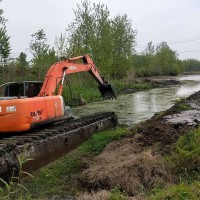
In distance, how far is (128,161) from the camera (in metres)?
6.98

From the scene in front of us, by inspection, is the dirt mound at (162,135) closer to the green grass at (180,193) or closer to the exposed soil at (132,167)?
the exposed soil at (132,167)

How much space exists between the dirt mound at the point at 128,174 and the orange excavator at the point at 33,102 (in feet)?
7.18

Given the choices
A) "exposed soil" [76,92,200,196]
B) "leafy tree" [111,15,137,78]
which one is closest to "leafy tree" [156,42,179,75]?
"leafy tree" [111,15,137,78]

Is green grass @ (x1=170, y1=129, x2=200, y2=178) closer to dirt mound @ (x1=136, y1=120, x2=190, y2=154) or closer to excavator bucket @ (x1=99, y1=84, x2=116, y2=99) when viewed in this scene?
dirt mound @ (x1=136, y1=120, x2=190, y2=154)

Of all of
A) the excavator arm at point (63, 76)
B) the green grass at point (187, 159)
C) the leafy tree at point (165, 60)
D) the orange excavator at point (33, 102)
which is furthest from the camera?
the leafy tree at point (165, 60)

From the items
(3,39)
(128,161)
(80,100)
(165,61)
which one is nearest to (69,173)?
(128,161)

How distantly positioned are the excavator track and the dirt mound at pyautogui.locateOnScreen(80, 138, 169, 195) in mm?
1344

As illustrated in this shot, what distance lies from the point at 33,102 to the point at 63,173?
6.51 ft

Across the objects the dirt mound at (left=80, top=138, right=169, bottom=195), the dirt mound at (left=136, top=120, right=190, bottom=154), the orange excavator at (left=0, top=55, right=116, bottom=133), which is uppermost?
the orange excavator at (left=0, top=55, right=116, bottom=133)

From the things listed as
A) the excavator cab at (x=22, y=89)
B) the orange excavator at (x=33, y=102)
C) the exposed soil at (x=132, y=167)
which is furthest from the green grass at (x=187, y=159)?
the excavator cab at (x=22, y=89)

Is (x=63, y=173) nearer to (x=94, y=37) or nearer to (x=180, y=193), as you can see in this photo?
(x=180, y=193)

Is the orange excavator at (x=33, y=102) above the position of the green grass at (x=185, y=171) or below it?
above

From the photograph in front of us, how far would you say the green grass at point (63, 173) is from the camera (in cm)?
677

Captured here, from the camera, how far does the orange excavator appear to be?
336 inches
